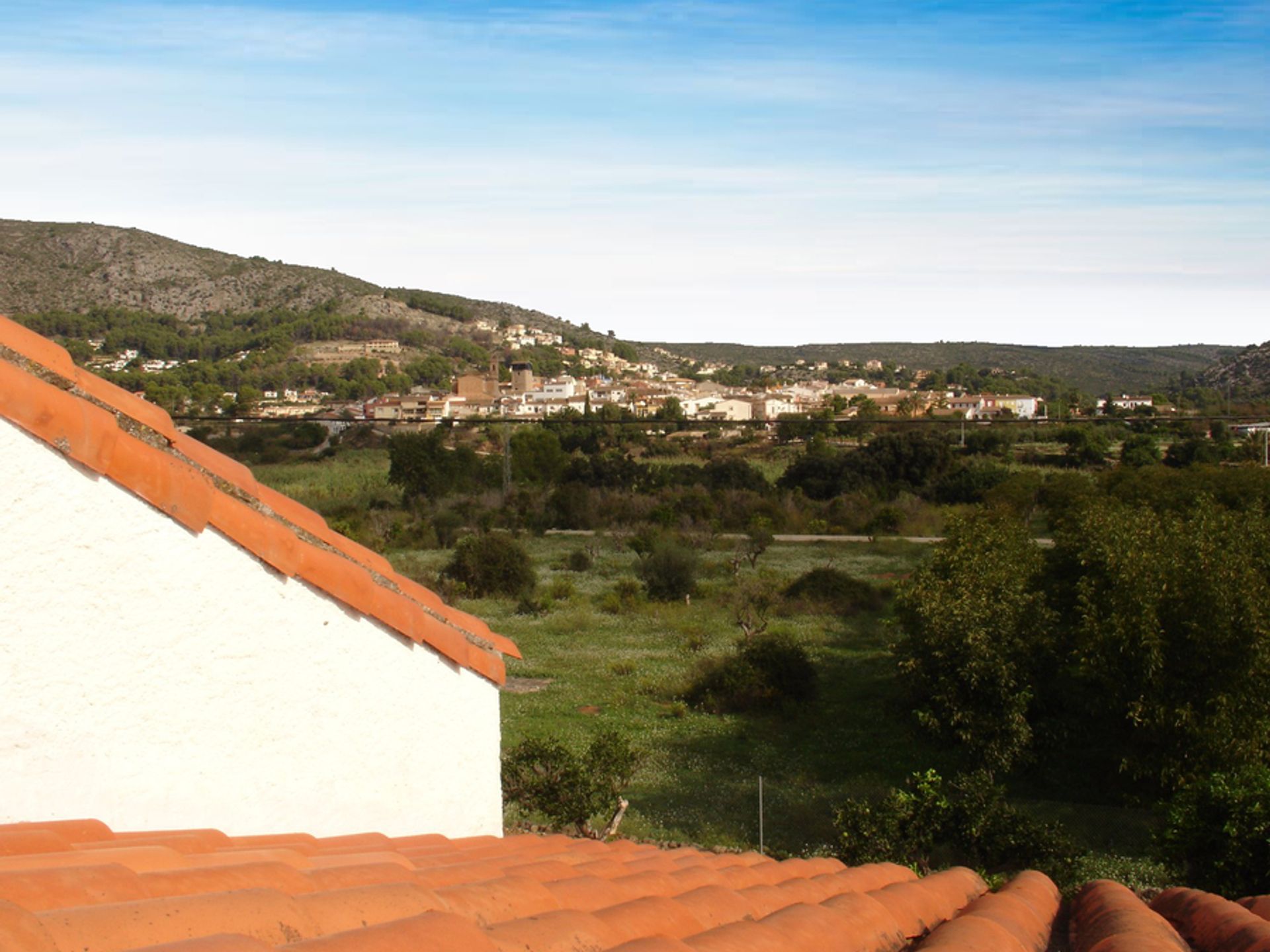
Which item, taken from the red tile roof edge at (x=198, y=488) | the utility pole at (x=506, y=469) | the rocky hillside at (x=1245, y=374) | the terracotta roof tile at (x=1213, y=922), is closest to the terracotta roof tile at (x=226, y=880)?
the red tile roof edge at (x=198, y=488)

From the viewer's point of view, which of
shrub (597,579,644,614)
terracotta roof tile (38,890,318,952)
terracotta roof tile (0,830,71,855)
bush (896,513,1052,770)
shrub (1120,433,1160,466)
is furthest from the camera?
shrub (1120,433,1160,466)

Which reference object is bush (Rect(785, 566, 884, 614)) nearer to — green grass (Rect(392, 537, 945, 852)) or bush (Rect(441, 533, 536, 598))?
green grass (Rect(392, 537, 945, 852))

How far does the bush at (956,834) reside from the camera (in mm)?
9266

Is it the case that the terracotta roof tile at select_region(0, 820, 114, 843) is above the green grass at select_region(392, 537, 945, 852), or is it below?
above

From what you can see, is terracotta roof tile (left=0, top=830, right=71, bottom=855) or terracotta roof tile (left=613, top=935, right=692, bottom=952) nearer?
terracotta roof tile (left=613, top=935, right=692, bottom=952)

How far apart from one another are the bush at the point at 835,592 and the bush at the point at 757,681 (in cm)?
806

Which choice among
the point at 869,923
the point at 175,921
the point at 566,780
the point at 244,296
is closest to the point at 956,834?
the point at 566,780

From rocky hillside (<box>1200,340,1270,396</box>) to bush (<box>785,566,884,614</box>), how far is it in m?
31.9

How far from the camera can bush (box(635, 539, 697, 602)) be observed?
98.4 feet

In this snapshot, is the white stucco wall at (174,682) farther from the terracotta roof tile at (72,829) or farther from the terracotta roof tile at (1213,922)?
the terracotta roof tile at (1213,922)

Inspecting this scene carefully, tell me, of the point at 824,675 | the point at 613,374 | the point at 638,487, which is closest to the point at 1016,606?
the point at 824,675

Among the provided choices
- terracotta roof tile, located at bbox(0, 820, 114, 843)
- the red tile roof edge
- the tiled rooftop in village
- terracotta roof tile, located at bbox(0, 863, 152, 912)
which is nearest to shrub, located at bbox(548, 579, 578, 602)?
the red tile roof edge

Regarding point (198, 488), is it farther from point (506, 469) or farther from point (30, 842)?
point (506, 469)

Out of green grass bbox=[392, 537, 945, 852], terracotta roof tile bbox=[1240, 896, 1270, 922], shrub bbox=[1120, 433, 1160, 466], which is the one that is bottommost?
green grass bbox=[392, 537, 945, 852]
